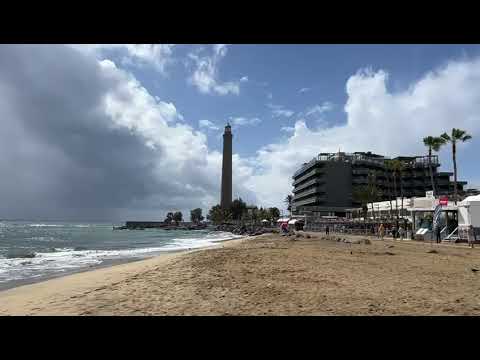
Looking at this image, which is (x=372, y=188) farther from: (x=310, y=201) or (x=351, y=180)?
(x=310, y=201)

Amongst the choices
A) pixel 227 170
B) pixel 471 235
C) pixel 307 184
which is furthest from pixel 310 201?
pixel 471 235

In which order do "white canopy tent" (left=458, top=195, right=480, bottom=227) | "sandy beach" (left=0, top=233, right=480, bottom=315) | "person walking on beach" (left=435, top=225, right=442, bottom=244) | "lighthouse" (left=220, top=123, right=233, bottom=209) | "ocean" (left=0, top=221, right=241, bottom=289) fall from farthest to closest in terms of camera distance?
"lighthouse" (left=220, top=123, right=233, bottom=209), "person walking on beach" (left=435, top=225, right=442, bottom=244), "white canopy tent" (left=458, top=195, right=480, bottom=227), "ocean" (left=0, top=221, right=241, bottom=289), "sandy beach" (left=0, top=233, right=480, bottom=315)

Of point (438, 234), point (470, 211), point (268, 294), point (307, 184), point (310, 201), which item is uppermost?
point (307, 184)

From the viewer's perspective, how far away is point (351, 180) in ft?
358

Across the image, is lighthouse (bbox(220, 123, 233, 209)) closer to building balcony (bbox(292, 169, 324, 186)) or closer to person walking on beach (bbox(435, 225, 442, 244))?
building balcony (bbox(292, 169, 324, 186))

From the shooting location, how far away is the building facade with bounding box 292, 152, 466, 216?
108m

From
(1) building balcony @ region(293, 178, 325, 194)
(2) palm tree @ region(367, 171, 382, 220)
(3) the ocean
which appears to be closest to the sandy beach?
(3) the ocean
